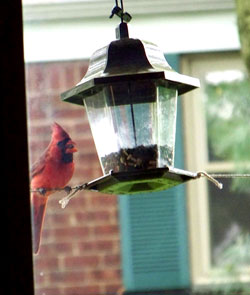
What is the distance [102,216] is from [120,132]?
6.33 ft

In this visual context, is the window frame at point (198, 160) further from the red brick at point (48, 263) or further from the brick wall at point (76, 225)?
the red brick at point (48, 263)

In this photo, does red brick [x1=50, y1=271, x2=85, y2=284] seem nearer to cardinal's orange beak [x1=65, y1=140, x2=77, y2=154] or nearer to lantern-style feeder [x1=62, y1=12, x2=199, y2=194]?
cardinal's orange beak [x1=65, y1=140, x2=77, y2=154]

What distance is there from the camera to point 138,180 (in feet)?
3.24

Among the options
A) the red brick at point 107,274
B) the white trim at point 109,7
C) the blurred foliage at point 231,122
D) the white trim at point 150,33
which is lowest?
the red brick at point 107,274

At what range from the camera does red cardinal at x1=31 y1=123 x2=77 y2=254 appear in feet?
4.14

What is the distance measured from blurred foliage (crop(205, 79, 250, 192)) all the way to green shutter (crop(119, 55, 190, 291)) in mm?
173

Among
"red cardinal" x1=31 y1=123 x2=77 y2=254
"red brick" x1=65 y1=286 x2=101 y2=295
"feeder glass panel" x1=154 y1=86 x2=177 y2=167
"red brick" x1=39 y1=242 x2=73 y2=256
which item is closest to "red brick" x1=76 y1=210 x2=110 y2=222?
"red brick" x1=39 y1=242 x2=73 y2=256

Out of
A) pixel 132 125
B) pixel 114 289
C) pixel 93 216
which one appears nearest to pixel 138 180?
pixel 132 125

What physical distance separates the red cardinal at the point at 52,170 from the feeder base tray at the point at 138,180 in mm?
247

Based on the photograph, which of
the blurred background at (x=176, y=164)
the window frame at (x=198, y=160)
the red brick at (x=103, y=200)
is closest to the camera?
the blurred background at (x=176, y=164)

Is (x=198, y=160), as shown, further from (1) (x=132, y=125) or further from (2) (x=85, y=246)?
(1) (x=132, y=125)

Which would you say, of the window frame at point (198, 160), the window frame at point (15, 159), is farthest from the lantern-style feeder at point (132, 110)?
the window frame at point (198, 160)

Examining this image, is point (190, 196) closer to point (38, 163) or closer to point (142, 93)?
point (38, 163)

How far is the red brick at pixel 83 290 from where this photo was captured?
2.85 m
